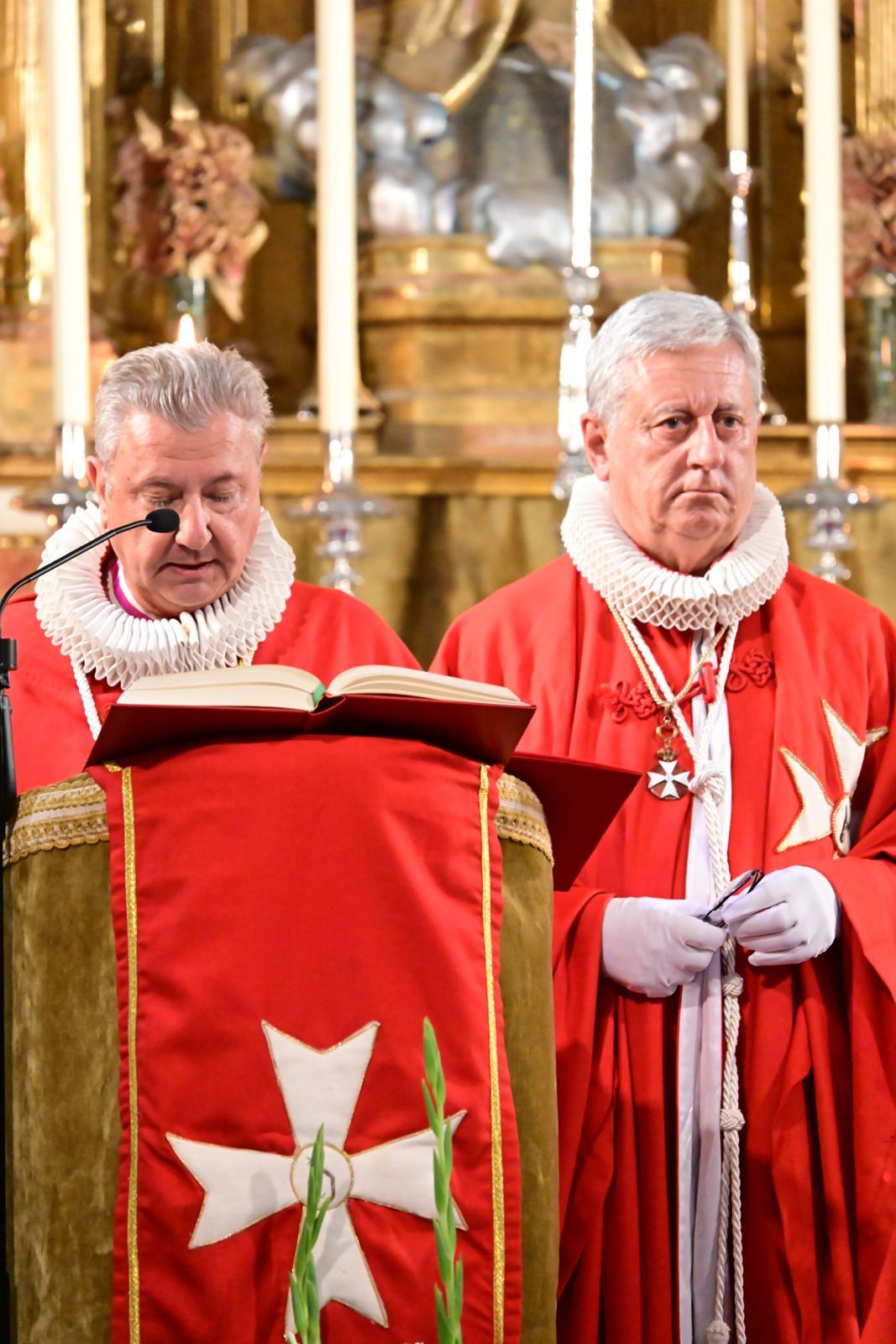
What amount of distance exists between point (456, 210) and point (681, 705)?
202 centimetres

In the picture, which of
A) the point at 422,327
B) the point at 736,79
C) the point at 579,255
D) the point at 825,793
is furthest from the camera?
the point at 736,79

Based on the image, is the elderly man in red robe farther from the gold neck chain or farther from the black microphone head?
the black microphone head

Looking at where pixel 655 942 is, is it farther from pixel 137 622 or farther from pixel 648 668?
pixel 137 622

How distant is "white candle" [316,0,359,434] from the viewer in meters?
4.16

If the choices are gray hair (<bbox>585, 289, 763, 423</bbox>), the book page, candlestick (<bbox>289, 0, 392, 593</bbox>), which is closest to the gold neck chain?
gray hair (<bbox>585, 289, 763, 423</bbox>)

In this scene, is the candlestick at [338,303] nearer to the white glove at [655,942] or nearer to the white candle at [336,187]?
the white candle at [336,187]

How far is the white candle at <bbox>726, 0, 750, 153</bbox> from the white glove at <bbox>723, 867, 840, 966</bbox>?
2523 mm

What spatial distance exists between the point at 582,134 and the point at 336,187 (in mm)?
604

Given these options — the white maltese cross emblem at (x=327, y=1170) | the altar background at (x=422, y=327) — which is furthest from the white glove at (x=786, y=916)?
the altar background at (x=422, y=327)

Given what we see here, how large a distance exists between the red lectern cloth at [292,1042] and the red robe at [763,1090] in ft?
2.11

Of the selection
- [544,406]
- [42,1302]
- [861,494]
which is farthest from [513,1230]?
[544,406]

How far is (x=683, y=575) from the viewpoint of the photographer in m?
3.10

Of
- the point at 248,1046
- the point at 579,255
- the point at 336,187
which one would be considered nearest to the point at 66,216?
the point at 336,187

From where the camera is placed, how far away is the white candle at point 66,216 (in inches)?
164
